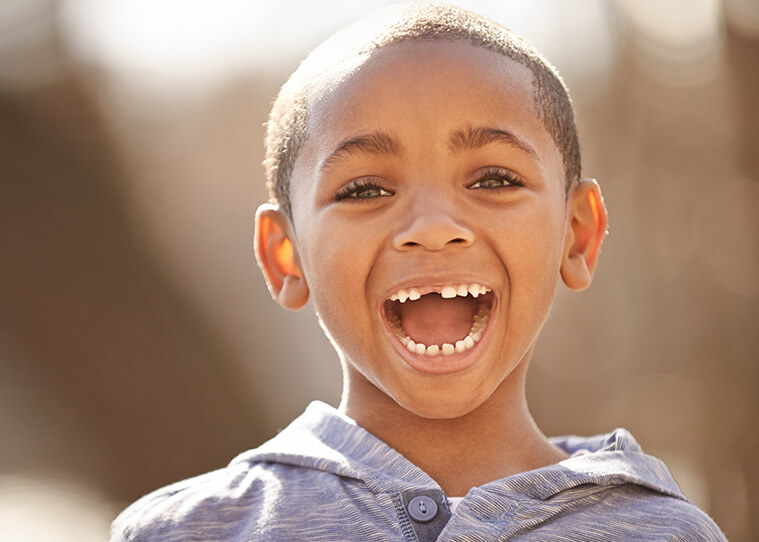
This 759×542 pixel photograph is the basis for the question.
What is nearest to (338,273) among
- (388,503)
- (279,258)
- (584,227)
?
(279,258)

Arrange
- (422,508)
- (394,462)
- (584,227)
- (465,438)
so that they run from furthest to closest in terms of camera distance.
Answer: (584,227) < (465,438) < (394,462) < (422,508)

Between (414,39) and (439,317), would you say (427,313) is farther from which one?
(414,39)

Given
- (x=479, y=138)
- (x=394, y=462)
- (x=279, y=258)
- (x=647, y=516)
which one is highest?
(x=479, y=138)

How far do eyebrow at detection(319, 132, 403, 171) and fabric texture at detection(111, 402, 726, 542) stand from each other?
48 centimetres

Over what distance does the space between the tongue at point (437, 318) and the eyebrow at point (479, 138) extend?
259 mm

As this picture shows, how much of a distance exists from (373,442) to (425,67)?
0.64 meters

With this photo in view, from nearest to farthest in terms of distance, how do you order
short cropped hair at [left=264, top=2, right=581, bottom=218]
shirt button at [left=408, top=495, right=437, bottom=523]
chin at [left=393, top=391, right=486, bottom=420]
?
shirt button at [left=408, top=495, right=437, bottom=523] < chin at [left=393, top=391, right=486, bottom=420] < short cropped hair at [left=264, top=2, right=581, bottom=218]

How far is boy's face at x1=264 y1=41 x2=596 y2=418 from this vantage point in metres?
1.55

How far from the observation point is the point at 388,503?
1476mm

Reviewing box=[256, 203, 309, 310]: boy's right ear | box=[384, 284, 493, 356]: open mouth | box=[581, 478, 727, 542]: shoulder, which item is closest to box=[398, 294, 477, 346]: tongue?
box=[384, 284, 493, 356]: open mouth

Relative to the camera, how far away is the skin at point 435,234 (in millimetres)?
1557

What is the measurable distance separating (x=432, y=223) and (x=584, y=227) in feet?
1.51

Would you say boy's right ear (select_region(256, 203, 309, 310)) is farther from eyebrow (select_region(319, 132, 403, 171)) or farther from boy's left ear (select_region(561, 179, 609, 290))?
boy's left ear (select_region(561, 179, 609, 290))

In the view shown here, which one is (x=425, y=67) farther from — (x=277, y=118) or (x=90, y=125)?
(x=90, y=125)
